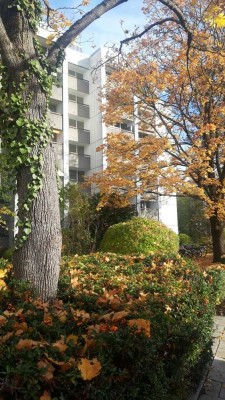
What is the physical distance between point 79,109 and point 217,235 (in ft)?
50.8

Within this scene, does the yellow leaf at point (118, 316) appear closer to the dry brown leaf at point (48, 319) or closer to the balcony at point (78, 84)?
the dry brown leaf at point (48, 319)

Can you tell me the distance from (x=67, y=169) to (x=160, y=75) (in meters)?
12.2

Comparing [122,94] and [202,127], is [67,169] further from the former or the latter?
[202,127]

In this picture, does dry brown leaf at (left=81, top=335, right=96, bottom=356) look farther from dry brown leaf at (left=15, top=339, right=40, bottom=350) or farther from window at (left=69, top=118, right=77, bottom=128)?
window at (left=69, top=118, right=77, bottom=128)

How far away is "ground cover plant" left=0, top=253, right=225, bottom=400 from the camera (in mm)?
1708

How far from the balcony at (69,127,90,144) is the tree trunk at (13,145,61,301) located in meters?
20.9

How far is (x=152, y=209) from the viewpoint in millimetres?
27969

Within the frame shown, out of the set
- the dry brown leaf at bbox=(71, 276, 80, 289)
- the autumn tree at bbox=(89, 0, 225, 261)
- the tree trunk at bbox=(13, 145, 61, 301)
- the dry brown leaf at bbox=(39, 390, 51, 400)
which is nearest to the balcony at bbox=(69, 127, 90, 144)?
the autumn tree at bbox=(89, 0, 225, 261)

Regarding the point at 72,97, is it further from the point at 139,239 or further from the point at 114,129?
the point at 139,239

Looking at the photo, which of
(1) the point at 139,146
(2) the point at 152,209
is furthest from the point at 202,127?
(2) the point at 152,209

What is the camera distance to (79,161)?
973 inches

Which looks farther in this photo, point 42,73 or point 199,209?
point 199,209

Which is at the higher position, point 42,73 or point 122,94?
point 122,94

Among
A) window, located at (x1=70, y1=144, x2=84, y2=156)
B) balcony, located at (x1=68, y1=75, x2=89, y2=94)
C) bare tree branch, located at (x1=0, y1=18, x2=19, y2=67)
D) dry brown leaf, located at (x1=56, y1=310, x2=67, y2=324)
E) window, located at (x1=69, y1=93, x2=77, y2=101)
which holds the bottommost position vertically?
dry brown leaf, located at (x1=56, y1=310, x2=67, y2=324)
